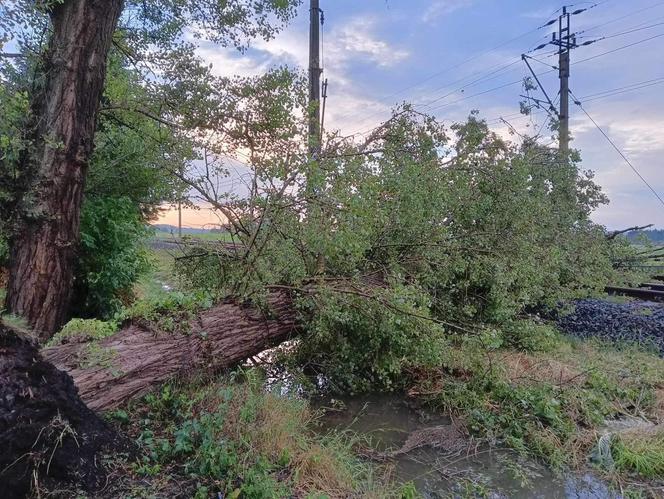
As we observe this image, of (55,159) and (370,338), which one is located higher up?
(55,159)

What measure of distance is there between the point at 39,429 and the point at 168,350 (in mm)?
1348

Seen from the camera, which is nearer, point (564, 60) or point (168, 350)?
point (168, 350)

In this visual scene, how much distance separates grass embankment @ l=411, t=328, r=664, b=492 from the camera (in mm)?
3877

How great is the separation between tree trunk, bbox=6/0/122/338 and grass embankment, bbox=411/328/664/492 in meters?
4.34

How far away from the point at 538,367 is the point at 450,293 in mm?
1532

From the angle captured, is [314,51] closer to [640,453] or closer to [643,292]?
[640,453]

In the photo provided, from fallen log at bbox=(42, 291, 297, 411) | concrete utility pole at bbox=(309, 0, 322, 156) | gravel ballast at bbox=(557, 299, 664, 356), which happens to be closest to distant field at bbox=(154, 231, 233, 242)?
fallen log at bbox=(42, 291, 297, 411)

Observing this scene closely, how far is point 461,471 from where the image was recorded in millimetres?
3760

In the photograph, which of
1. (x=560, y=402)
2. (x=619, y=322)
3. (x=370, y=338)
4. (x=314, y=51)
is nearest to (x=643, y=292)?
(x=619, y=322)

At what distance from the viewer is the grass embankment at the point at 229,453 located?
2658 mm

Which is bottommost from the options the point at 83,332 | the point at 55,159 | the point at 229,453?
the point at 229,453

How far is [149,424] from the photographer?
→ 129 inches

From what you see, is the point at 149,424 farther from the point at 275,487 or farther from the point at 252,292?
the point at 252,292

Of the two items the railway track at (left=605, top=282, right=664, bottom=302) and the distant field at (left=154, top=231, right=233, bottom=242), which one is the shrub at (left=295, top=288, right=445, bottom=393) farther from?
the railway track at (left=605, top=282, right=664, bottom=302)
